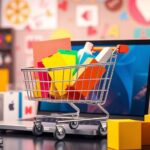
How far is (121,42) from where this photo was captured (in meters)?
1.27

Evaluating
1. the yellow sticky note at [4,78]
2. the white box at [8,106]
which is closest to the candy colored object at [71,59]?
the white box at [8,106]

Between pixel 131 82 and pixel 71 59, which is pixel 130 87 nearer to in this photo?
pixel 131 82

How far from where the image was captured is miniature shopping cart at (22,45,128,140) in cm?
107

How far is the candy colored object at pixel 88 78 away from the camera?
1068mm

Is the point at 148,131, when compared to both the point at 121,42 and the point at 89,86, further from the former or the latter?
the point at 121,42

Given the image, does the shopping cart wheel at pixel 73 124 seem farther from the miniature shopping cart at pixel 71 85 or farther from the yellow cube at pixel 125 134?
the yellow cube at pixel 125 134

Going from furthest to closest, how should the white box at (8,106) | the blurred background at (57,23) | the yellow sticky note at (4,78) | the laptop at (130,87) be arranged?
the yellow sticky note at (4,78) < the blurred background at (57,23) < the white box at (8,106) < the laptop at (130,87)

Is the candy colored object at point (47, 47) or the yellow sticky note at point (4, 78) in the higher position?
the candy colored object at point (47, 47)

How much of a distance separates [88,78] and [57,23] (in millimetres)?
2881

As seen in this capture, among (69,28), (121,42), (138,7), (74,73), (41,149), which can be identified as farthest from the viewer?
(69,28)

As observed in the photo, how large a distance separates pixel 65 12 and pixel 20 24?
50 centimetres

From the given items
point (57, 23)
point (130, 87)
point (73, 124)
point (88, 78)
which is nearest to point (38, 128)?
point (73, 124)

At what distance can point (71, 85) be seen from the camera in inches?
42.3

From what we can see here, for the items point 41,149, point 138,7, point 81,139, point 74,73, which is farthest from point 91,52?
point 138,7
